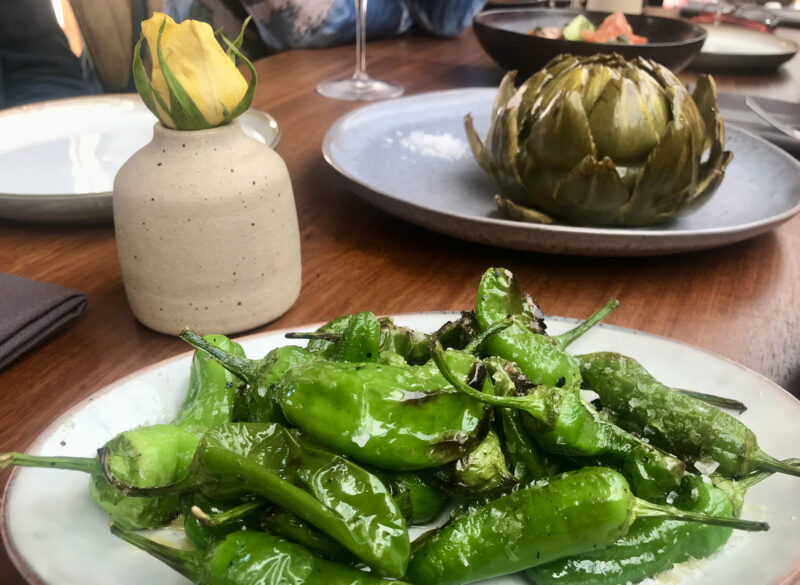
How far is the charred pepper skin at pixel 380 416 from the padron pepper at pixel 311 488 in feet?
0.05

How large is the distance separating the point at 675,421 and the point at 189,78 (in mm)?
383

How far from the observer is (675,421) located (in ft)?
1.47

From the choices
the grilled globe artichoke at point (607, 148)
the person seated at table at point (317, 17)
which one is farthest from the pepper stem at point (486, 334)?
the person seated at table at point (317, 17)

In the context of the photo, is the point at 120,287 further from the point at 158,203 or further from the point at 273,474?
the point at 273,474

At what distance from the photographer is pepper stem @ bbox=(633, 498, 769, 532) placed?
367 millimetres

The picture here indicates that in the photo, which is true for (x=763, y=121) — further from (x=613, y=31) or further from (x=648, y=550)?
(x=648, y=550)

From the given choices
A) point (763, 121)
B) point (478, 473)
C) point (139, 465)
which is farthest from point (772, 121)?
point (139, 465)

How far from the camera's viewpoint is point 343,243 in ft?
2.68

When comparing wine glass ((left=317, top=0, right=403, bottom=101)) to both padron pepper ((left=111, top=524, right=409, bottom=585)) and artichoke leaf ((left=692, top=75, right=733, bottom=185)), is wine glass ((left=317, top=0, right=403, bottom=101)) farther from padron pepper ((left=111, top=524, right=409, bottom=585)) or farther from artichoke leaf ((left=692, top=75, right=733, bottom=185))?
padron pepper ((left=111, top=524, right=409, bottom=585))

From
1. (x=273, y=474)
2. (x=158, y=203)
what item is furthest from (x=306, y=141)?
(x=273, y=474)

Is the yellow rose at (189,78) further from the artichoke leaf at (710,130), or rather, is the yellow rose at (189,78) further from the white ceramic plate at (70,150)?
the artichoke leaf at (710,130)

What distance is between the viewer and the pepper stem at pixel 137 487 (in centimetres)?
36

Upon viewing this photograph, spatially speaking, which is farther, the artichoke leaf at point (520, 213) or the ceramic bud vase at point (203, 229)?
the artichoke leaf at point (520, 213)

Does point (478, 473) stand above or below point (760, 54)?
above
